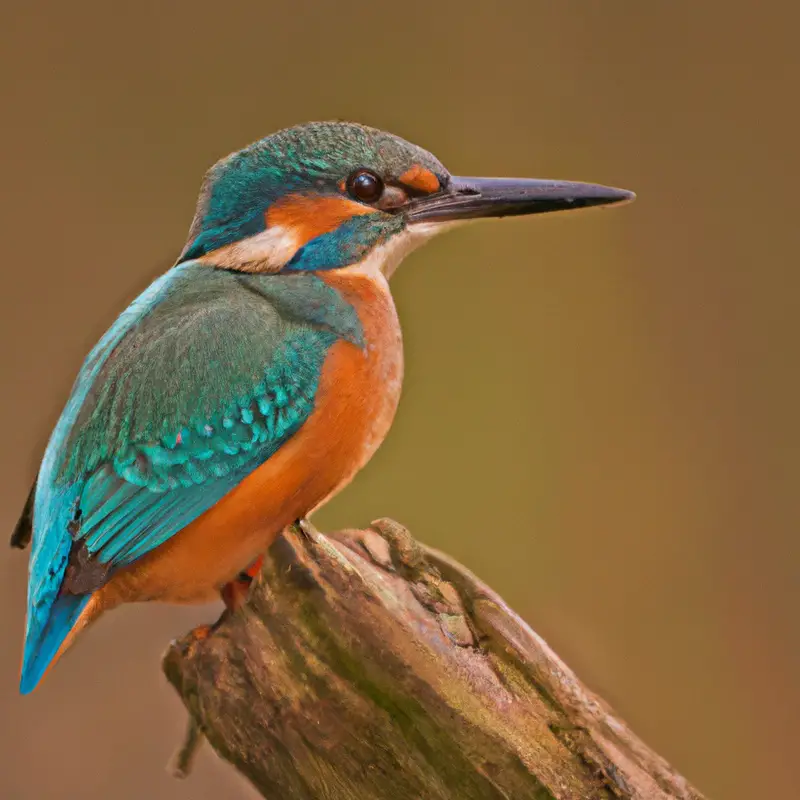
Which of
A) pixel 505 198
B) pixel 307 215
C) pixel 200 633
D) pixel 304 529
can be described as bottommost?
pixel 200 633

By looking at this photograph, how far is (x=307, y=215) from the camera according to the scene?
1370 mm

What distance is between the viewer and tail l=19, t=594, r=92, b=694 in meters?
1.07

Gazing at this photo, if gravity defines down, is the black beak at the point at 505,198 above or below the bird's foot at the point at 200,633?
above

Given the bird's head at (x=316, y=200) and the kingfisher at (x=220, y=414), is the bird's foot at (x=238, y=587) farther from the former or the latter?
the bird's head at (x=316, y=200)

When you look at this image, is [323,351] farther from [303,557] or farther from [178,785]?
[178,785]

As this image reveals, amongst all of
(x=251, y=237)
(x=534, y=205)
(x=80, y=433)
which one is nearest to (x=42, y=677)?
(x=80, y=433)

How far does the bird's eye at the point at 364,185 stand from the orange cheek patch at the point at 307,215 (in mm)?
22

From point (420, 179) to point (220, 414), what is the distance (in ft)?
1.51

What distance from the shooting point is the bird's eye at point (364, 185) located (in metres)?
1.39

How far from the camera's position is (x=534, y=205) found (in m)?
1.48

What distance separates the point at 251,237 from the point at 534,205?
40cm

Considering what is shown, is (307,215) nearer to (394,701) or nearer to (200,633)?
(200,633)

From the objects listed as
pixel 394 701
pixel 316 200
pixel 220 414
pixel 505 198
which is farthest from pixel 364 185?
pixel 394 701

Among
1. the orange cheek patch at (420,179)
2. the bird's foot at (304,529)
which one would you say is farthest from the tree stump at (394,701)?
the orange cheek patch at (420,179)
